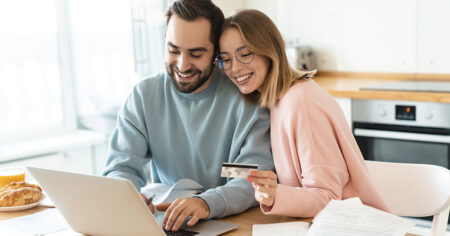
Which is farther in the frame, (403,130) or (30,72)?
(30,72)

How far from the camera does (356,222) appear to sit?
1144mm

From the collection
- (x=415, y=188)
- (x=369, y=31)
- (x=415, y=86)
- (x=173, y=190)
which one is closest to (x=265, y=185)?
(x=173, y=190)

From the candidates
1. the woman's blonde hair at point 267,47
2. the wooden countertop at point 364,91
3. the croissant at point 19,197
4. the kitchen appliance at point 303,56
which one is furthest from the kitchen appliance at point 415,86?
the croissant at point 19,197

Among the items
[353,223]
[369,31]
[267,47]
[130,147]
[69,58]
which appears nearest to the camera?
[353,223]

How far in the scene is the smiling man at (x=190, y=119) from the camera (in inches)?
62.7

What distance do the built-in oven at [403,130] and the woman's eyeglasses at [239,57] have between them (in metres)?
1.48

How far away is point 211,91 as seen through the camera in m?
1.70

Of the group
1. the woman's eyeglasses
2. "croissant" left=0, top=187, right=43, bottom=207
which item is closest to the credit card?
the woman's eyeglasses

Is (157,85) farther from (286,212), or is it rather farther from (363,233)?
(363,233)

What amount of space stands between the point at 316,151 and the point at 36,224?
2.52ft

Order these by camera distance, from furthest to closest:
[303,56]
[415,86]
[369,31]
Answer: [303,56] → [369,31] → [415,86]

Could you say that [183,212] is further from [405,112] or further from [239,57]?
[405,112]

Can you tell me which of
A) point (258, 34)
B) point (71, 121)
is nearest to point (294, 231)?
point (258, 34)

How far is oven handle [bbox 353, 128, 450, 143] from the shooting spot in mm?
2686
